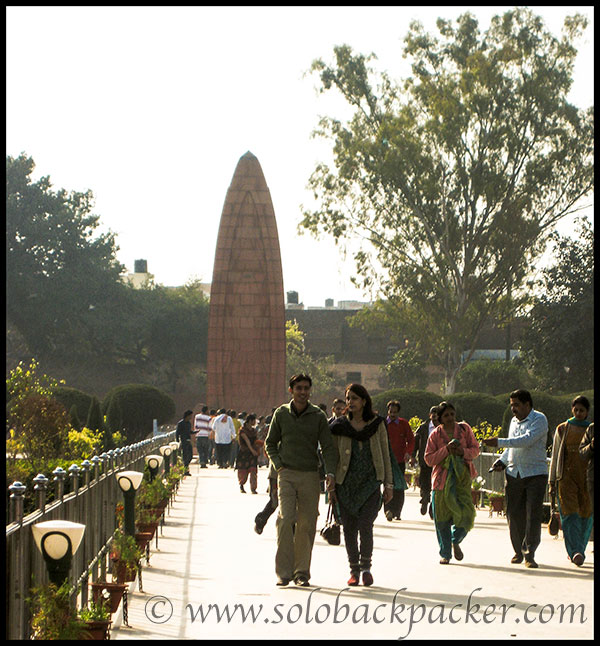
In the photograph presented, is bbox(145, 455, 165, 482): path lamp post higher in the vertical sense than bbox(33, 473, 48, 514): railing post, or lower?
lower

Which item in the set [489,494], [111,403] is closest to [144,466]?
[489,494]

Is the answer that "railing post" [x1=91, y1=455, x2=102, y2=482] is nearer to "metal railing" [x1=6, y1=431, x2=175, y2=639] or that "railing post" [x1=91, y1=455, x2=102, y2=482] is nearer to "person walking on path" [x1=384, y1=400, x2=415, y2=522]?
"metal railing" [x1=6, y1=431, x2=175, y2=639]

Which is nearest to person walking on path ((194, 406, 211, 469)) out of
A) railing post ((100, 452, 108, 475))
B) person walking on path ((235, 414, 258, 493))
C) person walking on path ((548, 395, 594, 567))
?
person walking on path ((235, 414, 258, 493))

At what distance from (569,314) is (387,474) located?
3536cm

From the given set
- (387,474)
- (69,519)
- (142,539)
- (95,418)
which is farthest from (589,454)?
(95,418)

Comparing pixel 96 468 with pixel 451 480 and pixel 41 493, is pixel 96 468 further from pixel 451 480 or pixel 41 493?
pixel 451 480

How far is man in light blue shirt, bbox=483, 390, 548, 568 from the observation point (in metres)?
10.9

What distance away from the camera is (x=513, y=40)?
38.2 meters

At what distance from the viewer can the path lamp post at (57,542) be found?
6141 mm

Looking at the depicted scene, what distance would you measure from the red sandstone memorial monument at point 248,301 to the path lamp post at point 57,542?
122ft

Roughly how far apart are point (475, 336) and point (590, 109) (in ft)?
26.0

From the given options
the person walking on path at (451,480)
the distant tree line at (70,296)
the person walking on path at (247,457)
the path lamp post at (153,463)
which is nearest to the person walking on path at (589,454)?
the person walking on path at (451,480)

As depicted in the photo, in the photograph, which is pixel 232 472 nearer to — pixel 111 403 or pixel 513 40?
pixel 111 403

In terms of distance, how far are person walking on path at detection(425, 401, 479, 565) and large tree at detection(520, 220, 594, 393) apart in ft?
107
